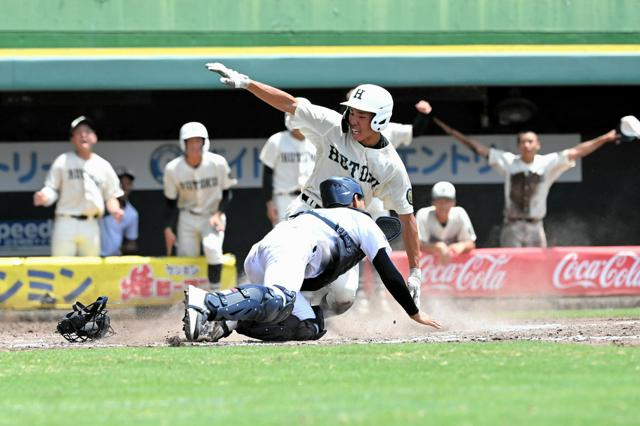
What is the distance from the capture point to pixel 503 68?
1519cm

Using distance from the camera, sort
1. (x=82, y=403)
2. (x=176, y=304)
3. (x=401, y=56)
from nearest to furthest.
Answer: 1. (x=82, y=403)
2. (x=176, y=304)
3. (x=401, y=56)

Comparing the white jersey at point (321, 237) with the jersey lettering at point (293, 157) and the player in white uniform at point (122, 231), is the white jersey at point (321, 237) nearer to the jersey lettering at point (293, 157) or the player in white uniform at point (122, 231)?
the jersey lettering at point (293, 157)

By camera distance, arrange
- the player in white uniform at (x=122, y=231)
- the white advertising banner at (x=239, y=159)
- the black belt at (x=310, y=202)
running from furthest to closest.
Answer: the white advertising banner at (x=239, y=159) → the player in white uniform at (x=122, y=231) → the black belt at (x=310, y=202)

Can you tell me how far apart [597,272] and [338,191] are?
580 centimetres

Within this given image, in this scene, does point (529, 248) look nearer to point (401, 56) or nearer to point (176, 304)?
point (401, 56)

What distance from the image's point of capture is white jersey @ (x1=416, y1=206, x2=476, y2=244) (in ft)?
44.8

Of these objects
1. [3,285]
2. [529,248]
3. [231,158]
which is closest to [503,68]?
[529,248]

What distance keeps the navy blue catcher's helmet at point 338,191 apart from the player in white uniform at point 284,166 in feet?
13.7

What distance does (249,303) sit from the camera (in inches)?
328

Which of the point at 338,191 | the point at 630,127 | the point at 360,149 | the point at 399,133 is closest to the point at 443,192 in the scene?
the point at 399,133

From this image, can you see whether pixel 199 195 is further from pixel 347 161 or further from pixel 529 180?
pixel 347 161

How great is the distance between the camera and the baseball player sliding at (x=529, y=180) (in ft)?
47.1

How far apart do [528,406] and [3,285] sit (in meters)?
8.43

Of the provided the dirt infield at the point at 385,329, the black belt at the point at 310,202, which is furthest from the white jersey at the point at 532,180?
the black belt at the point at 310,202
